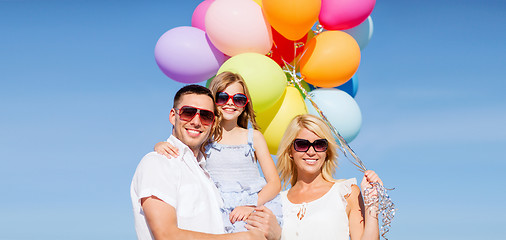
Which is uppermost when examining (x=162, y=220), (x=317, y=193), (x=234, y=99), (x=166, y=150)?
(x=234, y=99)

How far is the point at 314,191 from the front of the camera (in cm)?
386

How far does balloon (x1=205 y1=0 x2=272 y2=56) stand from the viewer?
5.44m

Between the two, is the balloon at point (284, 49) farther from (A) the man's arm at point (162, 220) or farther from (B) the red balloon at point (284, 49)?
(A) the man's arm at point (162, 220)

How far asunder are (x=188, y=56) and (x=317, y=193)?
2655 millimetres

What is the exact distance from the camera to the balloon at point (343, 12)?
5574mm

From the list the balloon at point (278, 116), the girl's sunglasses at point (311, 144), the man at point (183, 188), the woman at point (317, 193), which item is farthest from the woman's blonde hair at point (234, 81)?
the man at point (183, 188)

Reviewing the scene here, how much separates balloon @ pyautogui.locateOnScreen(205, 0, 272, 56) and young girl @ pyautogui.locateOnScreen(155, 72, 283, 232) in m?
1.07

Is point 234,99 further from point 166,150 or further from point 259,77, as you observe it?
point 166,150

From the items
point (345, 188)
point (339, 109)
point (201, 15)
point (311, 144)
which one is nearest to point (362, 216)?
point (345, 188)

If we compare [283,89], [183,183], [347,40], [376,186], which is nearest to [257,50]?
[283,89]

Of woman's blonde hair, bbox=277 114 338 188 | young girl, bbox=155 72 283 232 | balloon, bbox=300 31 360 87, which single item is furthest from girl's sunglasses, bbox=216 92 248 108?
balloon, bbox=300 31 360 87

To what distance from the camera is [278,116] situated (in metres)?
5.47

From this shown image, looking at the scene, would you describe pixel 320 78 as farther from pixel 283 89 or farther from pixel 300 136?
pixel 300 136

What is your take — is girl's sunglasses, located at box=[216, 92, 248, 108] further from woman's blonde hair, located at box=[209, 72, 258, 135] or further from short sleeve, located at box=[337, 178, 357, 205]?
short sleeve, located at box=[337, 178, 357, 205]
